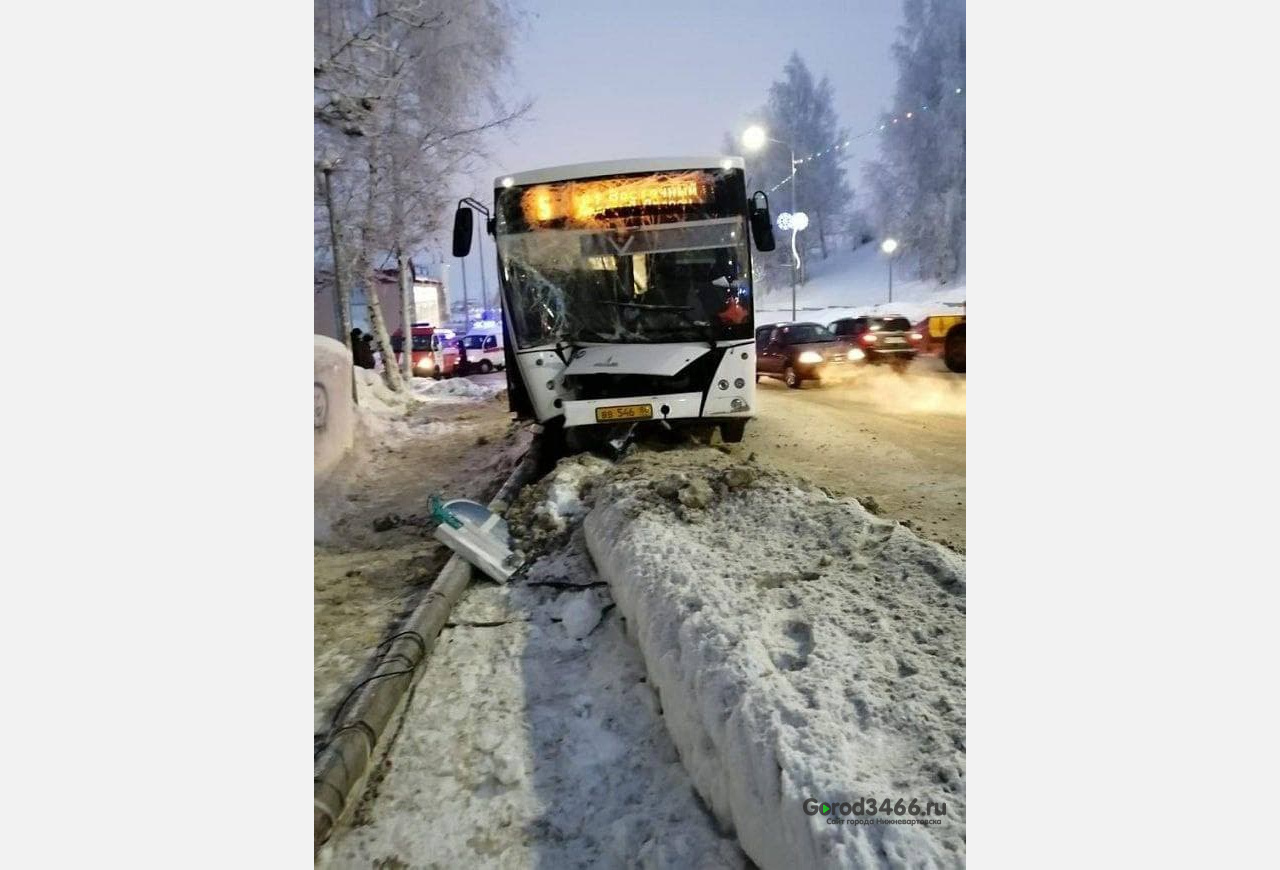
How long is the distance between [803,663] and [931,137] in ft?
6.52

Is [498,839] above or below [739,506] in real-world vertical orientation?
below

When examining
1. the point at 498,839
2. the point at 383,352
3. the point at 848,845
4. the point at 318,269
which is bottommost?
the point at 498,839

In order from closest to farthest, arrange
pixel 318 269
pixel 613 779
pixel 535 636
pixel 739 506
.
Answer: pixel 613 779 < pixel 318 269 < pixel 535 636 < pixel 739 506

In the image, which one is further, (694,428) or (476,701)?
(694,428)

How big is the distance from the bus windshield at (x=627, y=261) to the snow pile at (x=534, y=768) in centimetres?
294

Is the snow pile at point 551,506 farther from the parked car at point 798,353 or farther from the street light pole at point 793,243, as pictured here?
the street light pole at point 793,243

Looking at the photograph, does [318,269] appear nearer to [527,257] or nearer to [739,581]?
[739,581]

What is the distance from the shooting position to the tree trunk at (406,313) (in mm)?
4332

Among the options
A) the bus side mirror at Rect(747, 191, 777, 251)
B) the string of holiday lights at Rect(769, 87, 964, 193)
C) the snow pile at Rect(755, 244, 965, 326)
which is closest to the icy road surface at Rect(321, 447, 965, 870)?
the snow pile at Rect(755, 244, 965, 326)

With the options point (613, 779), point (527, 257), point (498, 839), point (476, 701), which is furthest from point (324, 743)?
point (527, 257)

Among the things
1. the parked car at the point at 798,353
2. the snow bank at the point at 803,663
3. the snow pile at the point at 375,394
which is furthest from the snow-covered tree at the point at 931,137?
the snow pile at the point at 375,394

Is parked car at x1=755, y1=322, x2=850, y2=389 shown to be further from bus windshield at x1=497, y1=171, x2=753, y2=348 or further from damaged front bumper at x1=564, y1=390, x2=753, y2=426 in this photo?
damaged front bumper at x1=564, y1=390, x2=753, y2=426

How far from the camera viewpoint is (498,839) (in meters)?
2.32

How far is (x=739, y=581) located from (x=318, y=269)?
7.03 ft
